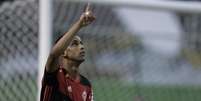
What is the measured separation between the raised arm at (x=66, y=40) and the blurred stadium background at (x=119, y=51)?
1082 mm

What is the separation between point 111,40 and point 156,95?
1020mm

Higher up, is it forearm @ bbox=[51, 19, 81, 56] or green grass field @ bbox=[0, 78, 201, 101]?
forearm @ bbox=[51, 19, 81, 56]

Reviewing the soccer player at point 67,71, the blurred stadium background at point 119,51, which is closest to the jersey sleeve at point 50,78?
the soccer player at point 67,71

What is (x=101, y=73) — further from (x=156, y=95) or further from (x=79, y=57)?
(x=79, y=57)

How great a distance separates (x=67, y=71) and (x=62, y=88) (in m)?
0.16

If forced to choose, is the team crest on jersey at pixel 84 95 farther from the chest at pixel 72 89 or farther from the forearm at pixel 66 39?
the forearm at pixel 66 39

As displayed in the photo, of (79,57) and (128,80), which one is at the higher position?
(79,57)

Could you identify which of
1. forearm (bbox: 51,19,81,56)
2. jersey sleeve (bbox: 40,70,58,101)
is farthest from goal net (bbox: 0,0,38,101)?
forearm (bbox: 51,19,81,56)

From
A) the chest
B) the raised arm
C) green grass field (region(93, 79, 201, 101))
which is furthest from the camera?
green grass field (region(93, 79, 201, 101))

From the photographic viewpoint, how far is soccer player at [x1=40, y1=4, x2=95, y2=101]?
175 inches

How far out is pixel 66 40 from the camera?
443 centimetres

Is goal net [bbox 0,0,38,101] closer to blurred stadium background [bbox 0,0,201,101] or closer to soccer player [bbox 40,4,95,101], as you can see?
blurred stadium background [bbox 0,0,201,101]

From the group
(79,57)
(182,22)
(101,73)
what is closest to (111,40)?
(101,73)

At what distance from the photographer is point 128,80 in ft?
22.4
